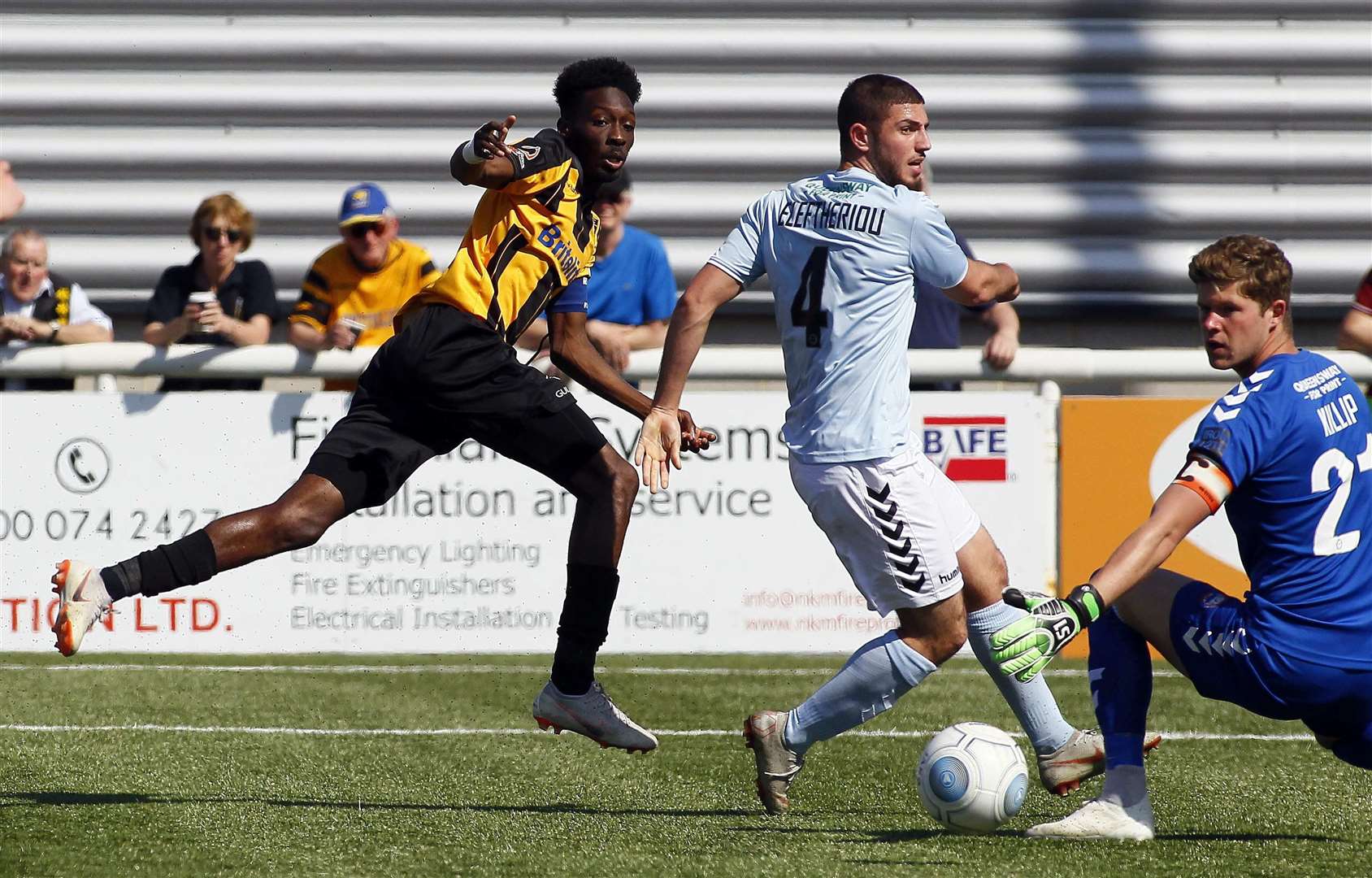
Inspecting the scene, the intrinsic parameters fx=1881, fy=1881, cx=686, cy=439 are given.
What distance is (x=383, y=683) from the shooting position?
7469 millimetres

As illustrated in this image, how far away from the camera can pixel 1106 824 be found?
445 centimetres

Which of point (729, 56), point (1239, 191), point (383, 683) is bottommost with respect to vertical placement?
point (383, 683)

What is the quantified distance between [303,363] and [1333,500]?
5.25 m

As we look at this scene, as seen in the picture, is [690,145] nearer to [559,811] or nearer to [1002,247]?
[1002,247]

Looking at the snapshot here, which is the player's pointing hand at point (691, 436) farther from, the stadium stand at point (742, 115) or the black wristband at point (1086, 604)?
the stadium stand at point (742, 115)

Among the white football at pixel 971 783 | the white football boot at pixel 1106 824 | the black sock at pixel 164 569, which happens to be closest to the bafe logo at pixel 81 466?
the black sock at pixel 164 569

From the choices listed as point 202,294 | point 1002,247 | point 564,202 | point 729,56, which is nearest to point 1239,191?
point 1002,247

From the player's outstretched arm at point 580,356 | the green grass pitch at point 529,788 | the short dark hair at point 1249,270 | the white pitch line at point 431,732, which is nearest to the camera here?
the green grass pitch at point 529,788

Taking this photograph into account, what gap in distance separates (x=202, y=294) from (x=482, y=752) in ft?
10.6

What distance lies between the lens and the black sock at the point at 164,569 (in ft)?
15.7

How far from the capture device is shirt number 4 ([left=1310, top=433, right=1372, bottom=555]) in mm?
4230

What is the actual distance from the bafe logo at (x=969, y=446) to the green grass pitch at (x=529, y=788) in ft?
3.15

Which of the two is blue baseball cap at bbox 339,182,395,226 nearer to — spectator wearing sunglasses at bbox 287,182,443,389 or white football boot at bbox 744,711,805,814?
spectator wearing sunglasses at bbox 287,182,443,389

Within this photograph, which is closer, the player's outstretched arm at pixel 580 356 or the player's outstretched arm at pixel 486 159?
the player's outstretched arm at pixel 486 159
